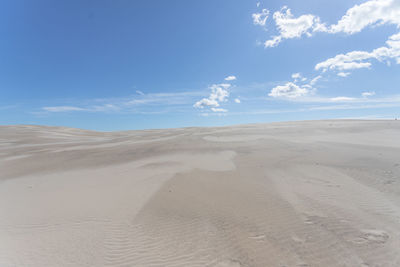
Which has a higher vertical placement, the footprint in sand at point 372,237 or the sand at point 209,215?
the sand at point 209,215

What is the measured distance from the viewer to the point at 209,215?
5.47 m

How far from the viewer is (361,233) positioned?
14.5 feet

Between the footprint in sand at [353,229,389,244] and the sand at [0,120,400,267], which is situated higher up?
the sand at [0,120,400,267]

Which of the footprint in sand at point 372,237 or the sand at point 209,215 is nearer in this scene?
the sand at point 209,215

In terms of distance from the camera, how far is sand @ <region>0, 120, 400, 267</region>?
3922 millimetres

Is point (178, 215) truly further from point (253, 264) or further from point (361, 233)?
point (361, 233)

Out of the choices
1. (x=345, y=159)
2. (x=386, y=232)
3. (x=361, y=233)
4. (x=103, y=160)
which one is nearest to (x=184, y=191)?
(x=361, y=233)

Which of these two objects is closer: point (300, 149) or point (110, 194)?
point (110, 194)

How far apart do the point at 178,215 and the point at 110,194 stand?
3277 millimetres

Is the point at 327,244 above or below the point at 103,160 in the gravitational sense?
below

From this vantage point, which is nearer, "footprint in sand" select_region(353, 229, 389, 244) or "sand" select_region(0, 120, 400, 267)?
"sand" select_region(0, 120, 400, 267)

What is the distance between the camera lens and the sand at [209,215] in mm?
3922

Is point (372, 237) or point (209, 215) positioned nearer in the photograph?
point (372, 237)

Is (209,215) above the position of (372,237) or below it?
above
